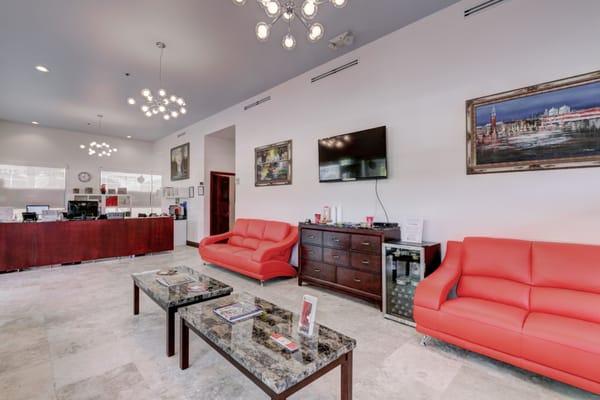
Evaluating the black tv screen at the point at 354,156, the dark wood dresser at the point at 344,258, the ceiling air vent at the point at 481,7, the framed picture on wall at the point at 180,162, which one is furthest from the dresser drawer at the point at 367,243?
the framed picture on wall at the point at 180,162

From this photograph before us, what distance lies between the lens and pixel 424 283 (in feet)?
8.65

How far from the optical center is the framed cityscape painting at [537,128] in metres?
2.51

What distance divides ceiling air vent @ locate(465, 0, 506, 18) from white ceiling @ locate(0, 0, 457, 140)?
9.4 inches

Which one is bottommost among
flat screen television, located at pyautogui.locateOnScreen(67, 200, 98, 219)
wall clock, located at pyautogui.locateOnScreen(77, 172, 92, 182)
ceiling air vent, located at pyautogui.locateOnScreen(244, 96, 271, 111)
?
flat screen television, located at pyautogui.locateOnScreen(67, 200, 98, 219)

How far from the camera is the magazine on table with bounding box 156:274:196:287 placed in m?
2.92

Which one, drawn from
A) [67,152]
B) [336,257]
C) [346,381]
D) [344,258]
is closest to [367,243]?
[344,258]

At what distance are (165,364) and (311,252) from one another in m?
2.46

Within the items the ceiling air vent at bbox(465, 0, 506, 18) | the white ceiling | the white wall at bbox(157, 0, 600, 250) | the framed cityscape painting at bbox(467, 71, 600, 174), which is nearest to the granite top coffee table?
the white wall at bbox(157, 0, 600, 250)

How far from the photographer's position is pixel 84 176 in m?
9.01

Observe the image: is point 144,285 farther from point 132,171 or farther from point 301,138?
point 132,171

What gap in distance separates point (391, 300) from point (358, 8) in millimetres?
3501

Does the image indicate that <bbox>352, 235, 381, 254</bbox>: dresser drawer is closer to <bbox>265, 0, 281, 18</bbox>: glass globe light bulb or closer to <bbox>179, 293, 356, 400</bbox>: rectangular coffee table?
<bbox>179, 293, 356, 400</bbox>: rectangular coffee table

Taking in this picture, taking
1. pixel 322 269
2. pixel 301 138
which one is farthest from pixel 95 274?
pixel 301 138

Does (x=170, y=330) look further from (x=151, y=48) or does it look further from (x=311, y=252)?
(x=151, y=48)
